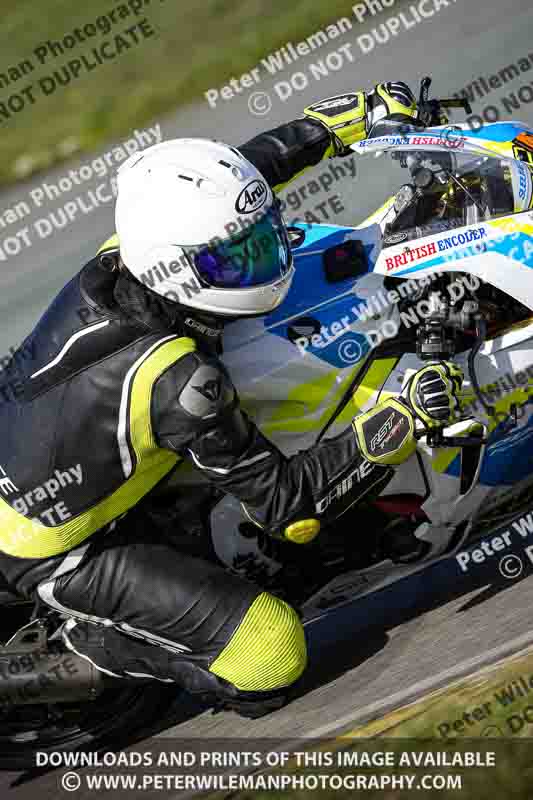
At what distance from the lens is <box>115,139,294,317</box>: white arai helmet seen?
327 cm

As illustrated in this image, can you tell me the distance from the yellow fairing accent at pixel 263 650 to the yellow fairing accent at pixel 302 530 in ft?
1.13

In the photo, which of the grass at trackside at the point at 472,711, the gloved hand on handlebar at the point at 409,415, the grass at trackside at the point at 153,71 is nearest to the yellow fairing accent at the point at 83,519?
the gloved hand on handlebar at the point at 409,415

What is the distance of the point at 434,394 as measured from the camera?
3451 millimetres

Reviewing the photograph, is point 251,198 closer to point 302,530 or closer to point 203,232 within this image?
point 203,232

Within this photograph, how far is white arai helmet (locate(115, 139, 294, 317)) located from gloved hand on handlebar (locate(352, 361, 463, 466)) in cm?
57

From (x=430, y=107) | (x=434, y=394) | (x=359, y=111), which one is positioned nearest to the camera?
(x=434, y=394)

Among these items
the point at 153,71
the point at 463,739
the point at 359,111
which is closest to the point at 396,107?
the point at 359,111

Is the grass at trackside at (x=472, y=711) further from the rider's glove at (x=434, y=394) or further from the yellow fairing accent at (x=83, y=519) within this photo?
the yellow fairing accent at (x=83, y=519)

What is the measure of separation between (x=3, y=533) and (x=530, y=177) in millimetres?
2434

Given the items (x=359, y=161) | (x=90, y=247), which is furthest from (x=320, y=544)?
(x=90, y=247)

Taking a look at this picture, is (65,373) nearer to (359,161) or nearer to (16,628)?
(16,628)

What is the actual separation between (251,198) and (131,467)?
1.08m

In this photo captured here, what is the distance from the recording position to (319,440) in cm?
398

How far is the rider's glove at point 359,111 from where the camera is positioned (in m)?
Answer: 4.33
